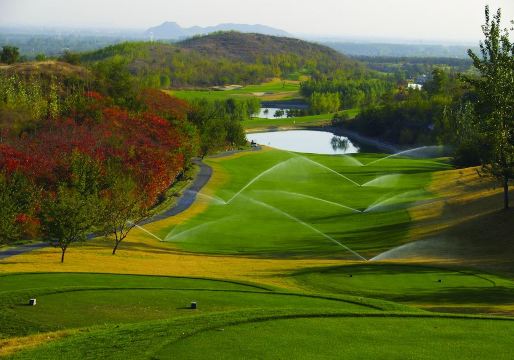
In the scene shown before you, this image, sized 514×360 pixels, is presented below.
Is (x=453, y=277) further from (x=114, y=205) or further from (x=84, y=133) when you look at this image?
(x=84, y=133)

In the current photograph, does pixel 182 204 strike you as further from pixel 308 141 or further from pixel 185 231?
pixel 308 141

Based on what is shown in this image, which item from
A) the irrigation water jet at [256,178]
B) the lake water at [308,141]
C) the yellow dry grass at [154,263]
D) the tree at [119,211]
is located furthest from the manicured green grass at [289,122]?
the yellow dry grass at [154,263]

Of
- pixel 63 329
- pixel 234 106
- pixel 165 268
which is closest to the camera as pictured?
A: pixel 63 329

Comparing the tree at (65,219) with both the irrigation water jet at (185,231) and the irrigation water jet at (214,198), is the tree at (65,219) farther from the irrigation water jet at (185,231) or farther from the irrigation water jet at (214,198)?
the irrigation water jet at (214,198)

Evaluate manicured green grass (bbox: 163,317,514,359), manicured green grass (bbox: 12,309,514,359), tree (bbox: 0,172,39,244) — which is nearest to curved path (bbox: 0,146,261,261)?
tree (bbox: 0,172,39,244)

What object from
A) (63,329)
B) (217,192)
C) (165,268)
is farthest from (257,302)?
(217,192)

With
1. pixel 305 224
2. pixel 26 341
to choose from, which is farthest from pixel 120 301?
pixel 305 224

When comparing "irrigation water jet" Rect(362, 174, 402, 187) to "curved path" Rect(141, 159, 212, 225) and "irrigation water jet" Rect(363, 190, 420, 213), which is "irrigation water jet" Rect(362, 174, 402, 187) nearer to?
"irrigation water jet" Rect(363, 190, 420, 213)
